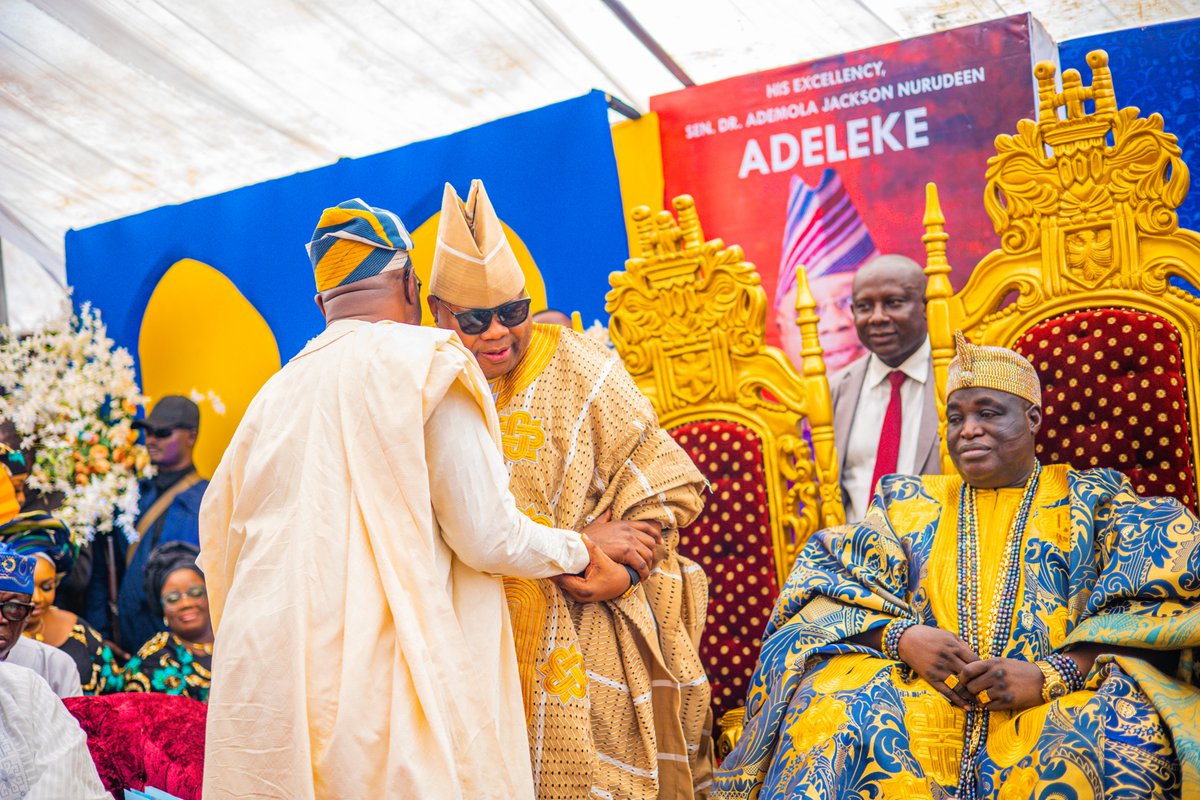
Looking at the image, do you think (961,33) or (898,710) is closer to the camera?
(898,710)

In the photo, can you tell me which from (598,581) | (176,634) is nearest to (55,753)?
(598,581)

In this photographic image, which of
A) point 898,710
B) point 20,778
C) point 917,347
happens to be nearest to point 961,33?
point 917,347

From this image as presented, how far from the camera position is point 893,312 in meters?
4.65

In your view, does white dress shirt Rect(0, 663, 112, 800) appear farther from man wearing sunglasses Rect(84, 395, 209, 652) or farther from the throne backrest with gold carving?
man wearing sunglasses Rect(84, 395, 209, 652)

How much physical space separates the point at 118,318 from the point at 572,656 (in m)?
4.54

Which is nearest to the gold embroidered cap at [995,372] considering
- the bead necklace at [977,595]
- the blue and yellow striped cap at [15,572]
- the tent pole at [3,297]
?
the bead necklace at [977,595]

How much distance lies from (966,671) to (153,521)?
4625 mm

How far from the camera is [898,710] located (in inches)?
119

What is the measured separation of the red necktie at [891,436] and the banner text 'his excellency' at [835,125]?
1008 millimetres

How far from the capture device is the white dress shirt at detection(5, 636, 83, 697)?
4.37 meters

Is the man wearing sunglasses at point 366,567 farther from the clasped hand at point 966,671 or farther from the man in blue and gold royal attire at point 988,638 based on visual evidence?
the clasped hand at point 966,671

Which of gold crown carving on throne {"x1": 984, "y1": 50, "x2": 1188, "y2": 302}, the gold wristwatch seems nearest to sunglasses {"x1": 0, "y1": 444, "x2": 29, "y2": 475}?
gold crown carving on throne {"x1": 984, "y1": 50, "x2": 1188, "y2": 302}

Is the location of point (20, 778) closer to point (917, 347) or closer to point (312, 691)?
point (312, 691)

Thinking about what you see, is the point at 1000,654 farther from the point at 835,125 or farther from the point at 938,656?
the point at 835,125
